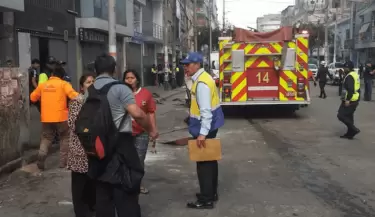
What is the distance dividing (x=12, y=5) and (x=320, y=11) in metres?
85.9

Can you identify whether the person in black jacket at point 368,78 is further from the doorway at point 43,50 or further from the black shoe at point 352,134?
the doorway at point 43,50

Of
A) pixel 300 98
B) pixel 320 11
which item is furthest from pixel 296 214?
pixel 320 11

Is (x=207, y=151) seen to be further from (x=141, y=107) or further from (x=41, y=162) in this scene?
(x=41, y=162)

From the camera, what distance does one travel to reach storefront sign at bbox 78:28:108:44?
64.7 ft

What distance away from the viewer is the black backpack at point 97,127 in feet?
11.7

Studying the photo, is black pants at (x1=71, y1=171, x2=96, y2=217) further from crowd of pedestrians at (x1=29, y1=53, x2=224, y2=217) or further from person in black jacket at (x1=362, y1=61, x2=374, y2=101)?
person in black jacket at (x1=362, y1=61, x2=374, y2=101)

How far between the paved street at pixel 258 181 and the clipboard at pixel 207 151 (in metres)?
0.63

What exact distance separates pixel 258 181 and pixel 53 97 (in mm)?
3251

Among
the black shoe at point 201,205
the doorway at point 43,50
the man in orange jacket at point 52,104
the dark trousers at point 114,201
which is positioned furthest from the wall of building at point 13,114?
the doorway at point 43,50

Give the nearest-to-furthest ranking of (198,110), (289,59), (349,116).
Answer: (198,110) < (349,116) < (289,59)

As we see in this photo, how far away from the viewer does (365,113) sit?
49.1ft

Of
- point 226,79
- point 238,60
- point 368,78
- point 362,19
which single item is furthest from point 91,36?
point 362,19

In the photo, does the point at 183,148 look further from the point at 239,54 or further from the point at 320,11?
the point at 320,11

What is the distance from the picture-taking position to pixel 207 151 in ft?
16.5
